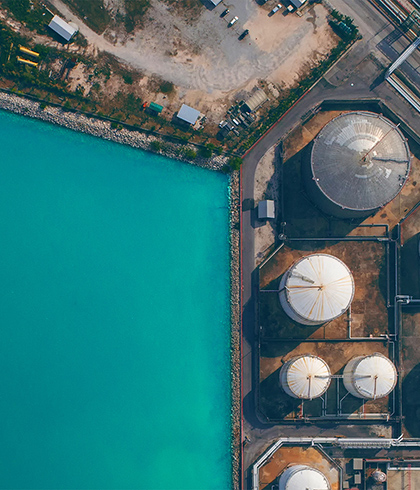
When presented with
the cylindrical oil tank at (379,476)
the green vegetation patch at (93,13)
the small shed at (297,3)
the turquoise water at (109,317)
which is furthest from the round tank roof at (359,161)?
the cylindrical oil tank at (379,476)

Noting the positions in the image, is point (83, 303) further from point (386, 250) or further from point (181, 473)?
point (386, 250)

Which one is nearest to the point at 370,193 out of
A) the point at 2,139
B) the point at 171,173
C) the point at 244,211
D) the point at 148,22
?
the point at 244,211

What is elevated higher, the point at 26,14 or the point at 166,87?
the point at 26,14

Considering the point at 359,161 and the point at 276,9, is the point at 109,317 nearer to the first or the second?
the point at 359,161

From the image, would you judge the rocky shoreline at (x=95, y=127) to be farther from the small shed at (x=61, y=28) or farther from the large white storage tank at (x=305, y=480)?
the large white storage tank at (x=305, y=480)

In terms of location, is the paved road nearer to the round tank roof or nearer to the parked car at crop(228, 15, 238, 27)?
the round tank roof

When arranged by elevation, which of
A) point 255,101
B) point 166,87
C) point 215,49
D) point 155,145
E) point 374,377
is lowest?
point 374,377

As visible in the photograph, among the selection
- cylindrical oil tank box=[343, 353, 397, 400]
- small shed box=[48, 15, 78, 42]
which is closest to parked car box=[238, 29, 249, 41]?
small shed box=[48, 15, 78, 42]

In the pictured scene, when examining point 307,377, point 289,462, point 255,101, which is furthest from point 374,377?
point 255,101
